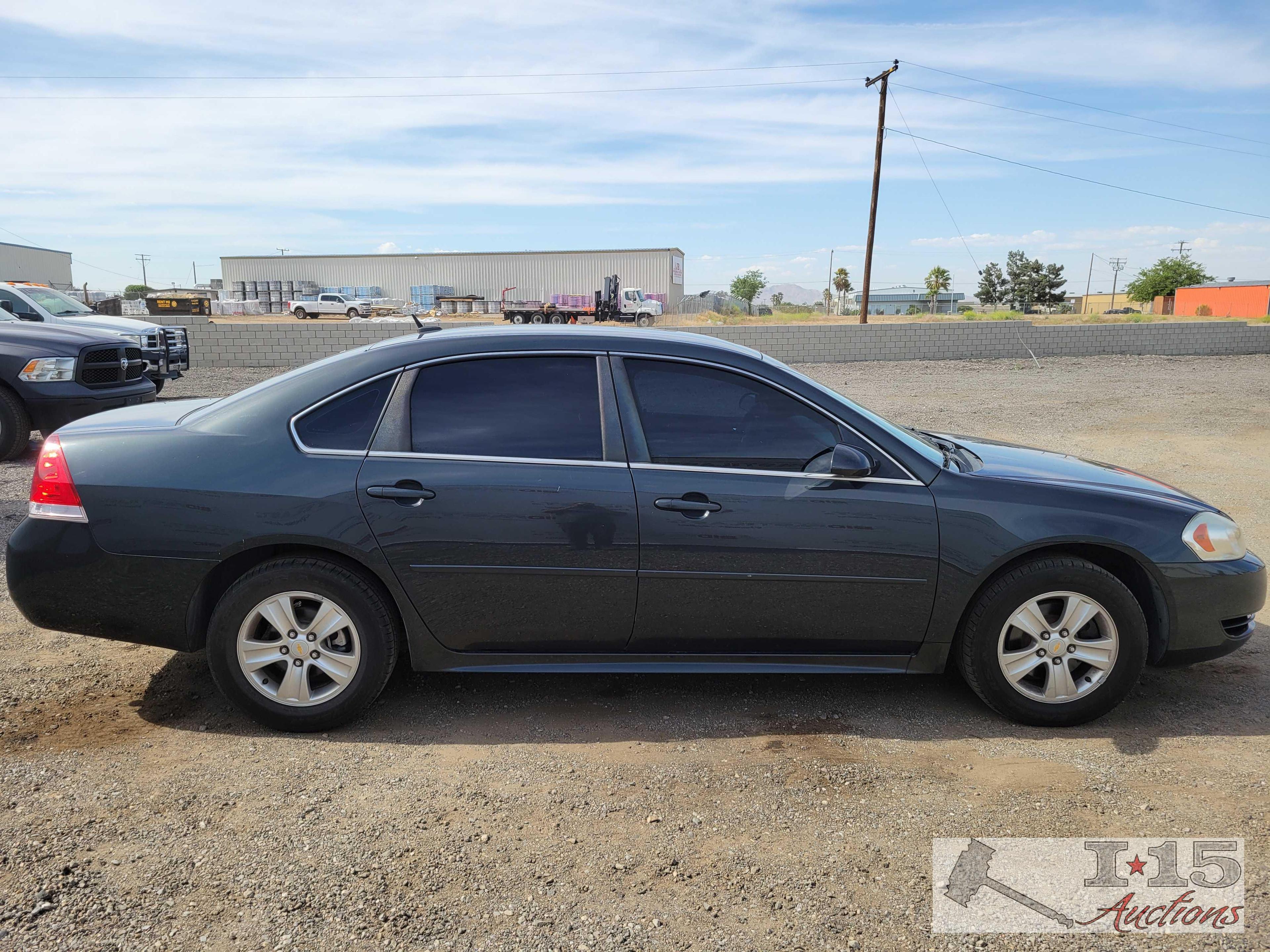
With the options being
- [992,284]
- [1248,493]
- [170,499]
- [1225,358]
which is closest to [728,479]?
[170,499]

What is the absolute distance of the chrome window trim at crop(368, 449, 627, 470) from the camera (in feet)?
11.6

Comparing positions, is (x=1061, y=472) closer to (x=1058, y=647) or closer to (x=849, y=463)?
(x=1058, y=647)

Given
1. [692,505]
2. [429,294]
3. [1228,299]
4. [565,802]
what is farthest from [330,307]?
[1228,299]

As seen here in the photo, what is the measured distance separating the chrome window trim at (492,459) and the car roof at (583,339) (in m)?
0.48

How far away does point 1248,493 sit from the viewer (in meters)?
7.97

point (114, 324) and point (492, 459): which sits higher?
point (114, 324)

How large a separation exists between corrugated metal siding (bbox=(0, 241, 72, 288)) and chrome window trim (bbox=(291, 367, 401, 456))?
215 feet

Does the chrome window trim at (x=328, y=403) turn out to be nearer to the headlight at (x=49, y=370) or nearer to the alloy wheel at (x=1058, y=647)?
the alloy wheel at (x=1058, y=647)

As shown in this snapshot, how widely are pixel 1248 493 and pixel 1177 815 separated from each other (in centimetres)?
618

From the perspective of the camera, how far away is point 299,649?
11.5 feet

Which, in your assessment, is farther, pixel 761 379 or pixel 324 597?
pixel 761 379

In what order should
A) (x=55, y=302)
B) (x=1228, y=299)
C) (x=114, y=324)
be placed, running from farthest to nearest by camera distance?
(x=1228, y=299), (x=55, y=302), (x=114, y=324)

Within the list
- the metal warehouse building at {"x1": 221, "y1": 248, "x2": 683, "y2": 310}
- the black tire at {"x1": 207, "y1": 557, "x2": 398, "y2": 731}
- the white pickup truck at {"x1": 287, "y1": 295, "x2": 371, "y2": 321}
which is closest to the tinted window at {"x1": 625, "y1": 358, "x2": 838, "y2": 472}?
the black tire at {"x1": 207, "y1": 557, "x2": 398, "y2": 731}

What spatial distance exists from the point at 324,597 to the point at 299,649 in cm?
24
